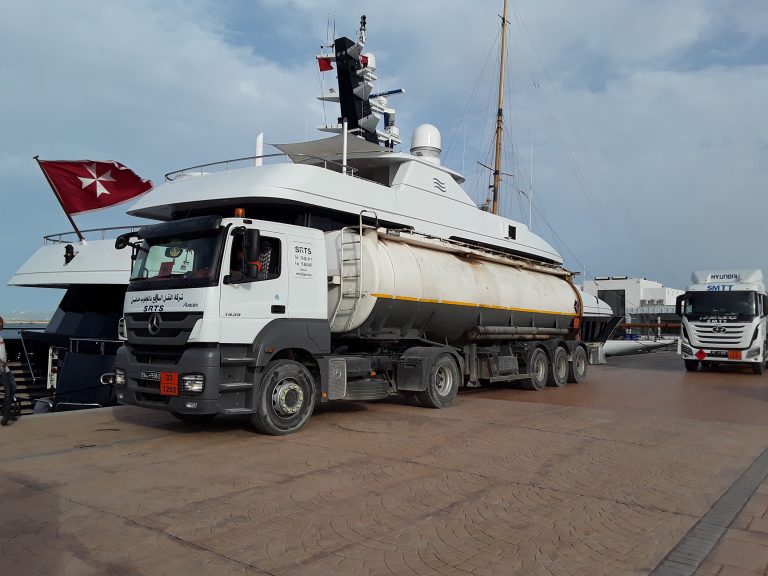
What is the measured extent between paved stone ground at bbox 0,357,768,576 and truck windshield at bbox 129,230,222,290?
214 centimetres

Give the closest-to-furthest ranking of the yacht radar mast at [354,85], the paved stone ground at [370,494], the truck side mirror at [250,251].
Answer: the paved stone ground at [370,494], the truck side mirror at [250,251], the yacht radar mast at [354,85]

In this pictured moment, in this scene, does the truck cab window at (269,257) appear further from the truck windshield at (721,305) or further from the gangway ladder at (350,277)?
the truck windshield at (721,305)

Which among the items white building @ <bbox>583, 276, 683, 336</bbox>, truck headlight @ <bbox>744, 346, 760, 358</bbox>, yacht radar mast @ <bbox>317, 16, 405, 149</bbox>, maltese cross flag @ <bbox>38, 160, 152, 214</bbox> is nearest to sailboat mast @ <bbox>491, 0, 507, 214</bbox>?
yacht radar mast @ <bbox>317, 16, 405, 149</bbox>

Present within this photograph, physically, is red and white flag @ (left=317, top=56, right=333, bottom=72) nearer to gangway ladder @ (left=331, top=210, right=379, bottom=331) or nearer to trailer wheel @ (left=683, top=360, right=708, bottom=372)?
gangway ladder @ (left=331, top=210, right=379, bottom=331)

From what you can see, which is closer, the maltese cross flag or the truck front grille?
the maltese cross flag

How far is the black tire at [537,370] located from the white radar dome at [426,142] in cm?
585

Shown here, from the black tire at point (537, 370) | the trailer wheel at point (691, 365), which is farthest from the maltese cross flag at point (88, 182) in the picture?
the trailer wheel at point (691, 365)

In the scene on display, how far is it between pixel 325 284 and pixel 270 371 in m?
1.73

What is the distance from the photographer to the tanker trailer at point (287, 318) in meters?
8.01

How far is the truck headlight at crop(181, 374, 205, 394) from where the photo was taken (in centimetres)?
777

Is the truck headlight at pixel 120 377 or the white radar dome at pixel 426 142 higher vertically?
the white radar dome at pixel 426 142

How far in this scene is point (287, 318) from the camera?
28.8 ft

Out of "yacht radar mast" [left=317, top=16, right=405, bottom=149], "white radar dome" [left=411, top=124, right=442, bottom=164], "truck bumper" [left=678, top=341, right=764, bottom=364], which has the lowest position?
"truck bumper" [left=678, top=341, right=764, bottom=364]

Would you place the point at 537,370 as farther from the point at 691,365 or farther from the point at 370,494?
the point at 370,494
